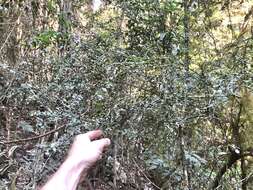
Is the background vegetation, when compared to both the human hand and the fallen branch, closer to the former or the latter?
the fallen branch

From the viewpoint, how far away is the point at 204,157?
10.0 ft

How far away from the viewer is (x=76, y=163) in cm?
129

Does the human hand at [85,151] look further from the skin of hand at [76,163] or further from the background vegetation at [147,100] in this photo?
the background vegetation at [147,100]

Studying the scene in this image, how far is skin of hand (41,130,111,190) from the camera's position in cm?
122

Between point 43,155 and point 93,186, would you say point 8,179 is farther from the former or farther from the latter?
point 93,186

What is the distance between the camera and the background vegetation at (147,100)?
280 cm

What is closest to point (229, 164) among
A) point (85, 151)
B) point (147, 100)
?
point (147, 100)

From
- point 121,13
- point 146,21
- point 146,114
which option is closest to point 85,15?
point 121,13

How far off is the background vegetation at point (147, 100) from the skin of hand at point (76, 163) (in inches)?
51.3

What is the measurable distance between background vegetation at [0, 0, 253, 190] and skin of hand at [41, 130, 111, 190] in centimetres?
130

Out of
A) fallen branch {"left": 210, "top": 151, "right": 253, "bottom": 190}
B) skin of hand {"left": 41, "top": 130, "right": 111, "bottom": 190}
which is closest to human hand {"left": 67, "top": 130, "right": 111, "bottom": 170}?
skin of hand {"left": 41, "top": 130, "right": 111, "bottom": 190}

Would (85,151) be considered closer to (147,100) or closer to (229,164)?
(147,100)

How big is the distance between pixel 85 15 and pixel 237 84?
2189mm

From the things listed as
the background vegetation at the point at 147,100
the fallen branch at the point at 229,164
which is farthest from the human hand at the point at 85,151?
the fallen branch at the point at 229,164
